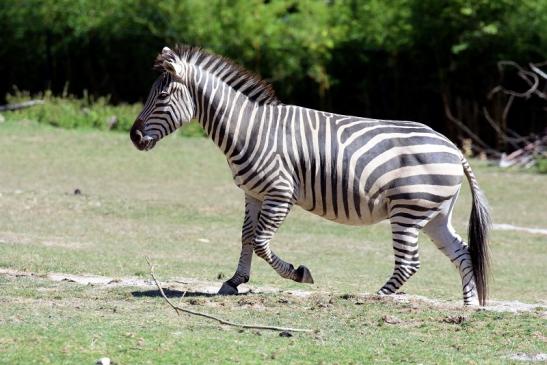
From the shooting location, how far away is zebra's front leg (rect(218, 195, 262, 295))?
982cm

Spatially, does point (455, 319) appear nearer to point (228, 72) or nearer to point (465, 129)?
point (228, 72)

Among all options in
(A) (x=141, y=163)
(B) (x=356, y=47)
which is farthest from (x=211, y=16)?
(A) (x=141, y=163)

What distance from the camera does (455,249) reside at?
33.0ft

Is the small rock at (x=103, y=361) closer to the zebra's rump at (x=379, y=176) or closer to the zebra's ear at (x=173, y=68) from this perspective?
the zebra's rump at (x=379, y=176)

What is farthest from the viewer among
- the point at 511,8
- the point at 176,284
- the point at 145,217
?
the point at 511,8

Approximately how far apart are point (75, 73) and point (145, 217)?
12.8 metres

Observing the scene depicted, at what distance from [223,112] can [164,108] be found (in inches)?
20.9

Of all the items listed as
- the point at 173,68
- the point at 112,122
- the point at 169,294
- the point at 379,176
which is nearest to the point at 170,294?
the point at 169,294

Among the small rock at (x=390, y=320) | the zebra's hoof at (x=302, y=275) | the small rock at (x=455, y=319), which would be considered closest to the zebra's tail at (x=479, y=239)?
the small rock at (x=455, y=319)

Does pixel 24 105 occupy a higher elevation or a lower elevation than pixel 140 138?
lower

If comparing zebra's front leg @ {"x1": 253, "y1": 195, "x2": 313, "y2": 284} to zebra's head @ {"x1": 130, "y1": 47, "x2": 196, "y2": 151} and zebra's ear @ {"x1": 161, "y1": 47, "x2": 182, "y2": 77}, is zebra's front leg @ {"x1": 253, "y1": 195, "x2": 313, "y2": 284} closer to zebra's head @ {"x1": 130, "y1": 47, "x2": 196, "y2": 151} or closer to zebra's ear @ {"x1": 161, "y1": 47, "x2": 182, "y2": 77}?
zebra's head @ {"x1": 130, "y1": 47, "x2": 196, "y2": 151}

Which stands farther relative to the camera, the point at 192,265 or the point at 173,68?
the point at 192,265

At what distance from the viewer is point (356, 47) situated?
86.7ft

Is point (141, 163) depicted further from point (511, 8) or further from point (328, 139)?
point (328, 139)
